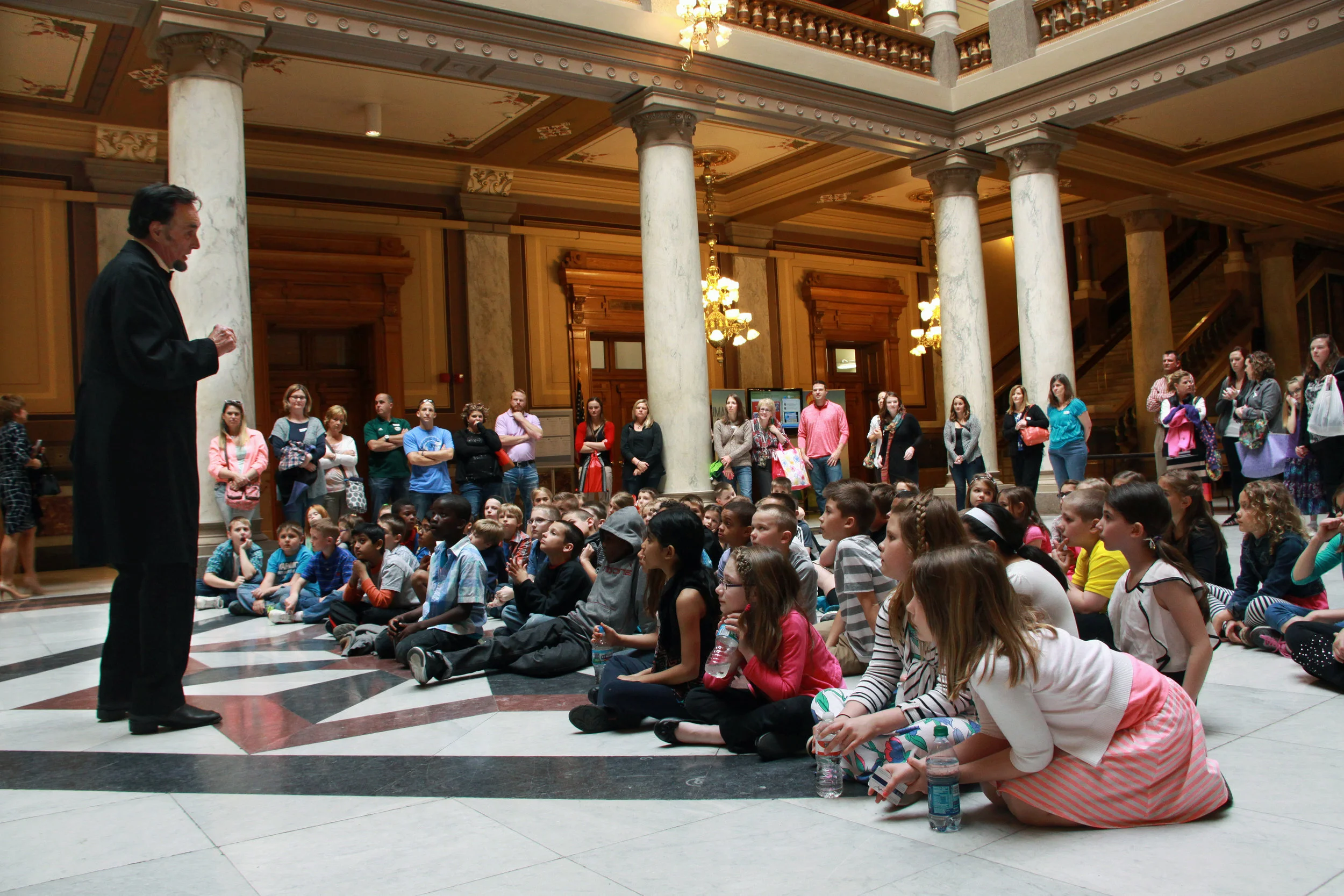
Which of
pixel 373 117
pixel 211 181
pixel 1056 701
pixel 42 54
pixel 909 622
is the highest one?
pixel 42 54

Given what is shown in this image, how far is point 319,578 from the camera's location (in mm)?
6957

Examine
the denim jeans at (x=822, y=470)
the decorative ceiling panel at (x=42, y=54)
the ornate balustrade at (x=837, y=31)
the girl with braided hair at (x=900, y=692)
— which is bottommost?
the girl with braided hair at (x=900, y=692)

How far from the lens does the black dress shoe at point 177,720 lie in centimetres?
371

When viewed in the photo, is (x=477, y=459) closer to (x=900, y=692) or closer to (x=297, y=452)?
(x=297, y=452)

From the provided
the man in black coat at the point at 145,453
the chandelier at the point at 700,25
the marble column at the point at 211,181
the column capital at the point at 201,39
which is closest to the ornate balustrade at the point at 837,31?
the chandelier at the point at 700,25

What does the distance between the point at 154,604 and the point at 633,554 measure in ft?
6.52

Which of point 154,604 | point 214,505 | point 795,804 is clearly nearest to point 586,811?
point 795,804

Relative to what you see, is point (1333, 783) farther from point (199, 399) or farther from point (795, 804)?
point (199, 399)

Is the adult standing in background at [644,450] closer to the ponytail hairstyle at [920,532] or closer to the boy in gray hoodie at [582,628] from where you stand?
the boy in gray hoodie at [582,628]

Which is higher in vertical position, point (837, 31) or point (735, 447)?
point (837, 31)

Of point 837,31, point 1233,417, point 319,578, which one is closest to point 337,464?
point 319,578

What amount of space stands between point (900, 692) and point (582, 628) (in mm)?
2254

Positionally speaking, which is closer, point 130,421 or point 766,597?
point 766,597

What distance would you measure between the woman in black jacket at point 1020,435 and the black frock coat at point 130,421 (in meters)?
8.27
